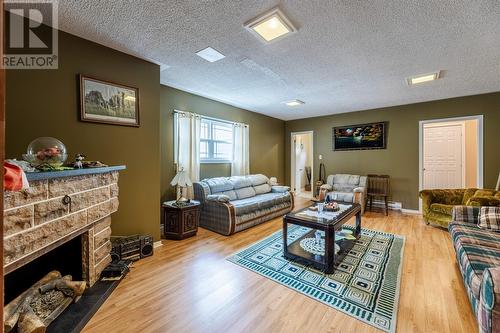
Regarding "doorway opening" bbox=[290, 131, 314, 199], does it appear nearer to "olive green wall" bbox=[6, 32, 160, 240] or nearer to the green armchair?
the green armchair

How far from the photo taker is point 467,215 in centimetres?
263

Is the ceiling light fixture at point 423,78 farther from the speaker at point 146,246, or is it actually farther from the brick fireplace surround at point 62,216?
the speaker at point 146,246

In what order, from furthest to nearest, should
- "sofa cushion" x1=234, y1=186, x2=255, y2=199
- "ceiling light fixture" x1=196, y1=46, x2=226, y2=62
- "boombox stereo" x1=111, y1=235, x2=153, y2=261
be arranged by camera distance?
"sofa cushion" x1=234, y1=186, x2=255, y2=199 → "ceiling light fixture" x1=196, y1=46, x2=226, y2=62 → "boombox stereo" x1=111, y1=235, x2=153, y2=261

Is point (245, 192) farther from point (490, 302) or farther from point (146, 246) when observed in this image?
point (490, 302)

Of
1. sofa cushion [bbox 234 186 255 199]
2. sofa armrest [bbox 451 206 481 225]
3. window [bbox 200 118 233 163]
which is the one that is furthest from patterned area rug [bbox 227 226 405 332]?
window [bbox 200 118 233 163]

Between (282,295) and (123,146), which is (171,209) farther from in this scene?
(282,295)

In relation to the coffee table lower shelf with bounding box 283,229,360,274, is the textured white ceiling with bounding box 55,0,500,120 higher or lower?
higher

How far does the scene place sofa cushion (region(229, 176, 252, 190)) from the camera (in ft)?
14.4

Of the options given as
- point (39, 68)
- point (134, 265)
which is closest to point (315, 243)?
point (134, 265)

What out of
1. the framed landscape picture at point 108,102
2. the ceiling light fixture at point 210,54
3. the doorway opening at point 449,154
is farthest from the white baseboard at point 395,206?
the framed landscape picture at point 108,102

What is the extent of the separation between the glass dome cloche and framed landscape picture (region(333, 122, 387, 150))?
5898mm

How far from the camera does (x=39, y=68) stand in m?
2.03

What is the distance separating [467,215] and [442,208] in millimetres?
1188

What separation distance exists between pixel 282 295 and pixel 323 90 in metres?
3.53
